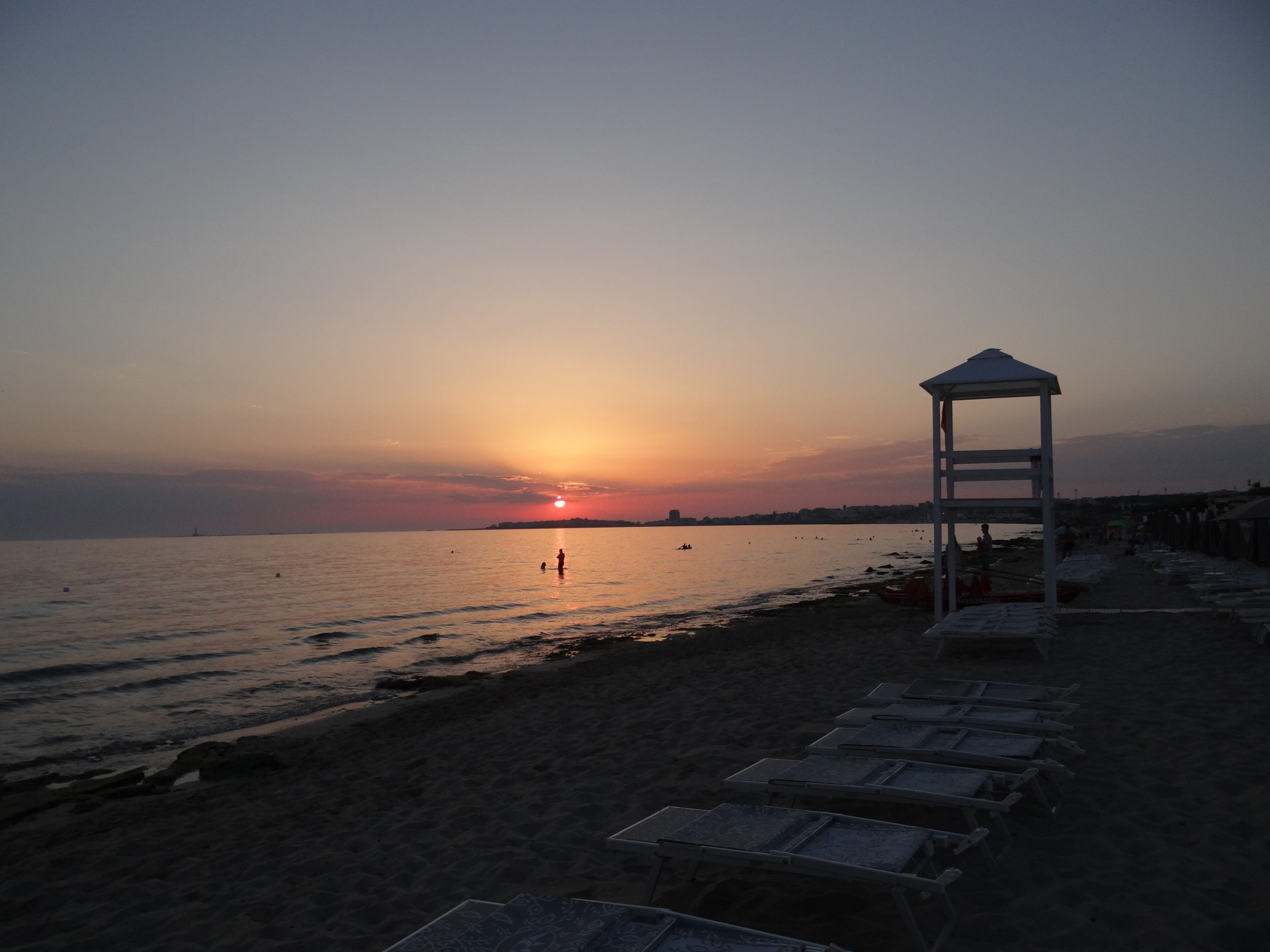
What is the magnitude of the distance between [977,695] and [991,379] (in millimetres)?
6725

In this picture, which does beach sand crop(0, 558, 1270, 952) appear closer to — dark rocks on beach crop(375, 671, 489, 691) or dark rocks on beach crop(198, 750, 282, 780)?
dark rocks on beach crop(198, 750, 282, 780)

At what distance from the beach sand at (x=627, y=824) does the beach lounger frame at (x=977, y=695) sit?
16.5 inches

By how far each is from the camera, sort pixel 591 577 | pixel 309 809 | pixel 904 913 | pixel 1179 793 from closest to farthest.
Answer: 1. pixel 904 913
2. pixel 1179 793
3. pixel 309 809
4. pixel 591 577

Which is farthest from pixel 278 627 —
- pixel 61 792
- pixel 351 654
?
pixel 61 792

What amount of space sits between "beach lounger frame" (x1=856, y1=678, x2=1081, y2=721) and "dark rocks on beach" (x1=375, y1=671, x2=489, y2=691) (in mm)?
9462

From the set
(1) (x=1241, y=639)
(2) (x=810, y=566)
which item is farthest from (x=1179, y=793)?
(2) (x=810, y=566)

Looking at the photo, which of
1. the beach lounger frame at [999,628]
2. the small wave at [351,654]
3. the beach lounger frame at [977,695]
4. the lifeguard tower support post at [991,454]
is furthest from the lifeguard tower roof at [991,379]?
the small wave at [351,654]

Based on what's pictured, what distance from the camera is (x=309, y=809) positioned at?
6.88m

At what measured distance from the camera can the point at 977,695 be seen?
657 cm

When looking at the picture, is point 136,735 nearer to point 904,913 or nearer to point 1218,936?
point 904,913

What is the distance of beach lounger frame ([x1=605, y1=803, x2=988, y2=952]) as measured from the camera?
10.2ft

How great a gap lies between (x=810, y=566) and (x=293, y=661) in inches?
1694

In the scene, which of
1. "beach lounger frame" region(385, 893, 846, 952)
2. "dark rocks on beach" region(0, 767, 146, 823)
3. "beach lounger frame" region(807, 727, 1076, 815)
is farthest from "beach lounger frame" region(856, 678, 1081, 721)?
"dark rocks on beach" region(0, 767, 146, 823)

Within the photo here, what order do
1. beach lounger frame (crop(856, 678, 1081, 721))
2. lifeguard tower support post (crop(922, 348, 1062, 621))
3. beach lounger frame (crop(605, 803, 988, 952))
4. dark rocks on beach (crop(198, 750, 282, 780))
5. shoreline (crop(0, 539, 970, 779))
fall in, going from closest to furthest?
beach lounger frame (crop(605, 803, 988, 952)), beach lounger frame (crop(856, 678, 1081, 721)), dark rocks on beach (crop(198, 750, 282, 780)), shoreline (crop(0, 539, 970, 779)), lifeguard tower support post (crop(922, 348, 1062, 621))
